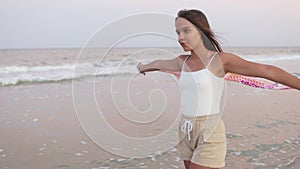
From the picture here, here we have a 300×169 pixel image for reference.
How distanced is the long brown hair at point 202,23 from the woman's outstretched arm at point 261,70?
217mm

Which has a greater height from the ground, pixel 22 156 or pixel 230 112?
pixel 22 156

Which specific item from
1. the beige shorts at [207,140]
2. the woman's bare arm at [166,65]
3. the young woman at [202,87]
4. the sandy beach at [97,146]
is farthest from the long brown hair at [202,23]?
the sandy beach at [97,146]

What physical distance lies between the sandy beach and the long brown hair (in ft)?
8.51

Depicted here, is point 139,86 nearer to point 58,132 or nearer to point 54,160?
point 58,132

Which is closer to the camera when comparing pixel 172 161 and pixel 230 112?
pixel 172 161

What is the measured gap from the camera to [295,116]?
7.70 metres

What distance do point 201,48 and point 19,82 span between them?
14.2 m

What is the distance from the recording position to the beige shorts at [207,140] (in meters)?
2.53

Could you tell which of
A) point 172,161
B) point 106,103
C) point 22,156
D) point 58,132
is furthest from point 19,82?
point 172,161

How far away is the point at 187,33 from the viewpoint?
2.51 meters

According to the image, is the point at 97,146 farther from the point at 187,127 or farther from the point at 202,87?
the point at 202,87

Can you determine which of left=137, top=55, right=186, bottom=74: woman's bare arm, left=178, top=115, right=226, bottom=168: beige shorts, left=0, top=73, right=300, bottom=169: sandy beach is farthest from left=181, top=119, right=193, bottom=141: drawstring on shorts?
left=0, top=73, right=300, bottom=169: sandy beach

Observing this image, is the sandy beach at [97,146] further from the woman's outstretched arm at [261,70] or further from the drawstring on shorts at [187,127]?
the woman's outstretched arm at [261,70]

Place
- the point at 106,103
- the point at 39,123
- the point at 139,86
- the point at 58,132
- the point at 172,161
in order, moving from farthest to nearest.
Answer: the point at 139,86 → the point at 106,103 → the point at 39,123 → the point at 58,132 → the point at 172,161
